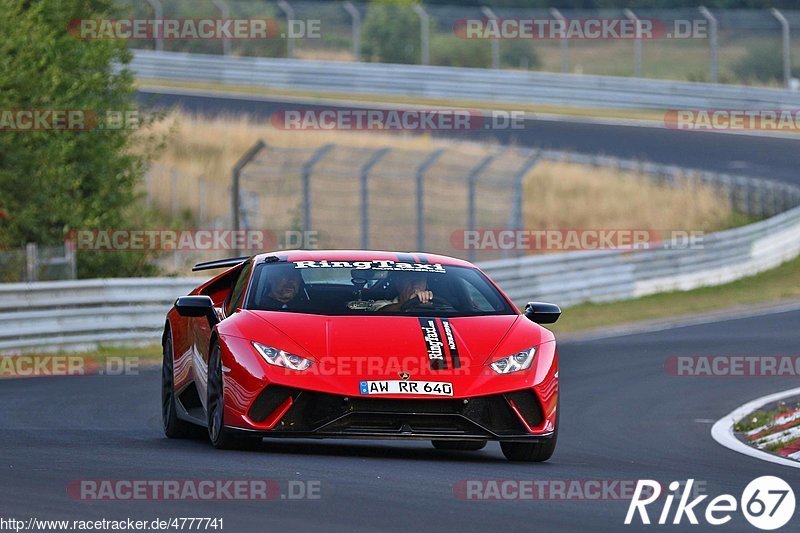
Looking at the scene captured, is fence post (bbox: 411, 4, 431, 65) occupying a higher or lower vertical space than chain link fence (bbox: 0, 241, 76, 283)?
higher

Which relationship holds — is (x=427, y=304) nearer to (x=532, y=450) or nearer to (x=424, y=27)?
(x=532, y=450)

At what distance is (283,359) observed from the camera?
27.7 feet

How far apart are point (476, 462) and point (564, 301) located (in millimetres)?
13629

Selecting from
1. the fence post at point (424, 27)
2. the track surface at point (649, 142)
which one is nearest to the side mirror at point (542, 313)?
the track surface at point (649, 142)

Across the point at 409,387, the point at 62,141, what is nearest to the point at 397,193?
the point at 62,141

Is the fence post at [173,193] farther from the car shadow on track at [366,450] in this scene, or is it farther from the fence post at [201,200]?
the car shadow on track at [366,450]

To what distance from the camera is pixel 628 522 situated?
6.55 meters

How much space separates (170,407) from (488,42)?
46.1m

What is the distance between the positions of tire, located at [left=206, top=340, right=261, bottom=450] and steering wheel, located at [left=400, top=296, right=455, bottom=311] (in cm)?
112

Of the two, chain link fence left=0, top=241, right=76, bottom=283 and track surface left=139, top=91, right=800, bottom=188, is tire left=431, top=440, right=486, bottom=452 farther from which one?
track surface left=139, top=91, right=800, bottom=188

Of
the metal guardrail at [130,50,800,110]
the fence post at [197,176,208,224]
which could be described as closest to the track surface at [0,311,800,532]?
the fence post at [197,176,208,224]

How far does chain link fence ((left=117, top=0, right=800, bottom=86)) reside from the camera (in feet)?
124

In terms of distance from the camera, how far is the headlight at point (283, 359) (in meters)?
8.38

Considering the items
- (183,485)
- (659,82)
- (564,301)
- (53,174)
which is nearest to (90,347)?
(53,174)
